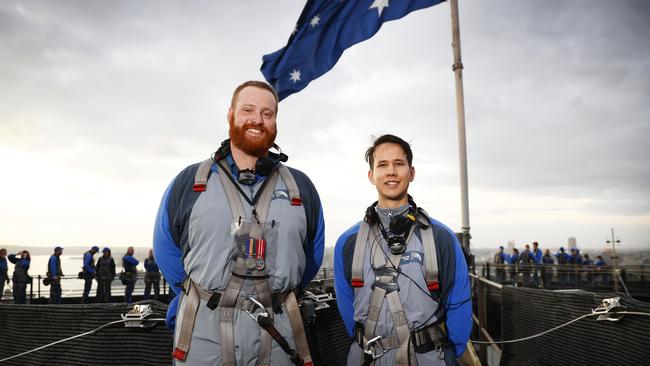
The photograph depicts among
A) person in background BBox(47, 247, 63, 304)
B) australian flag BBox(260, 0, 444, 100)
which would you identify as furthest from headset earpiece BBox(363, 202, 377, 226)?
person in background BBox(47, 247, 63, 304)

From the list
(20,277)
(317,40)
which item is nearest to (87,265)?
(20,277)

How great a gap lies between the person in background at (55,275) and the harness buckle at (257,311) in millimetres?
13565

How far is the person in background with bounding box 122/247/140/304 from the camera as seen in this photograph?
13586 millimetres

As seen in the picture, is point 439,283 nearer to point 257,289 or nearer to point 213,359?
point 257,289

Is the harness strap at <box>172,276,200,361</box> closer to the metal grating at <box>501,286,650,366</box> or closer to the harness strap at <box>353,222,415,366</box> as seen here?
the harness strap at <box>353,222,415,366</box>

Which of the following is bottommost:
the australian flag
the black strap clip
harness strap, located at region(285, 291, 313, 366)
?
harness strap, located at region(285, 291, 313, 366)

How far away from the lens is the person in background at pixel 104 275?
530 inches

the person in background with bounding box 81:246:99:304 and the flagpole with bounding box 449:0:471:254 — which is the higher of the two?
the flagpole with bounding box 449:0:471:254

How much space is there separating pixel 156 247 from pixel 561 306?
403 cm

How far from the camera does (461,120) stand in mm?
6742

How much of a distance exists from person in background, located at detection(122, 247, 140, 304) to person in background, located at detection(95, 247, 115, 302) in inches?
16.7

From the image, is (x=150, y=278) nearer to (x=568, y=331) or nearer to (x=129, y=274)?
(x=129, y=274)

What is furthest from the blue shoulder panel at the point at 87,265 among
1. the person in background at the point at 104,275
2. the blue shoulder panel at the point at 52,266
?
the blue shoulder panel at the point at 52,266

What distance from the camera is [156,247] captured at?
2.44 meters
